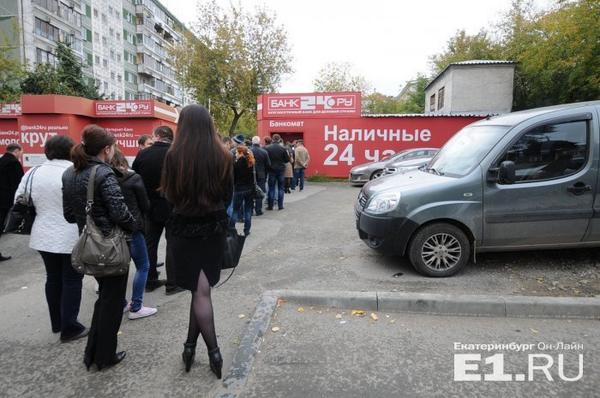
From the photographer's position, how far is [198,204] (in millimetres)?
2805

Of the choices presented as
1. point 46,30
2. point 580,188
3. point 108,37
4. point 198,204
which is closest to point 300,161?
point 580,188

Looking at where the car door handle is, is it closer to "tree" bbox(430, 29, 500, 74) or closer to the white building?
the white building

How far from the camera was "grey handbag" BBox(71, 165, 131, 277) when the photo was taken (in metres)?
2.91

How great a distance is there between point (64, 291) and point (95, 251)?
0.94 m

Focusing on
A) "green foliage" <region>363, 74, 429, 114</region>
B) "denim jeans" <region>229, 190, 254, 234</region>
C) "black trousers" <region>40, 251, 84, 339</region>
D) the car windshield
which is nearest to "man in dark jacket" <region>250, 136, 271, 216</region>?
"denim jeans" <region>229, 190, 254, 234</region>

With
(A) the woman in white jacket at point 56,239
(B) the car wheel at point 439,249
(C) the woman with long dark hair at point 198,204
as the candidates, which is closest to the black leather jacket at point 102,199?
(C) the woman with long dark hair at point 198,204

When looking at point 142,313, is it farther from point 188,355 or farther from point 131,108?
point 131,108

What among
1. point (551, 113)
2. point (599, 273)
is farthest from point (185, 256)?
point (599, 273)

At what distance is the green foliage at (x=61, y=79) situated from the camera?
2245cm

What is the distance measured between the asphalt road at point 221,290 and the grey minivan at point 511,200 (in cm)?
41

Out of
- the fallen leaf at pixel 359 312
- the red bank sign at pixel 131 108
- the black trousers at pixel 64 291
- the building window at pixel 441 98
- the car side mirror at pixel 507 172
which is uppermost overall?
the building window at pixel 441 98

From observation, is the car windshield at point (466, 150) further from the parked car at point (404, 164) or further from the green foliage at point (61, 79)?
the green foliage at point (61, 79)

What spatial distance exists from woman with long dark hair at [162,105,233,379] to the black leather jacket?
40 cm

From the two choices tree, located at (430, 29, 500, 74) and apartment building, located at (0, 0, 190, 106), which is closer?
tree, located at (430, 29, 500, 74)
